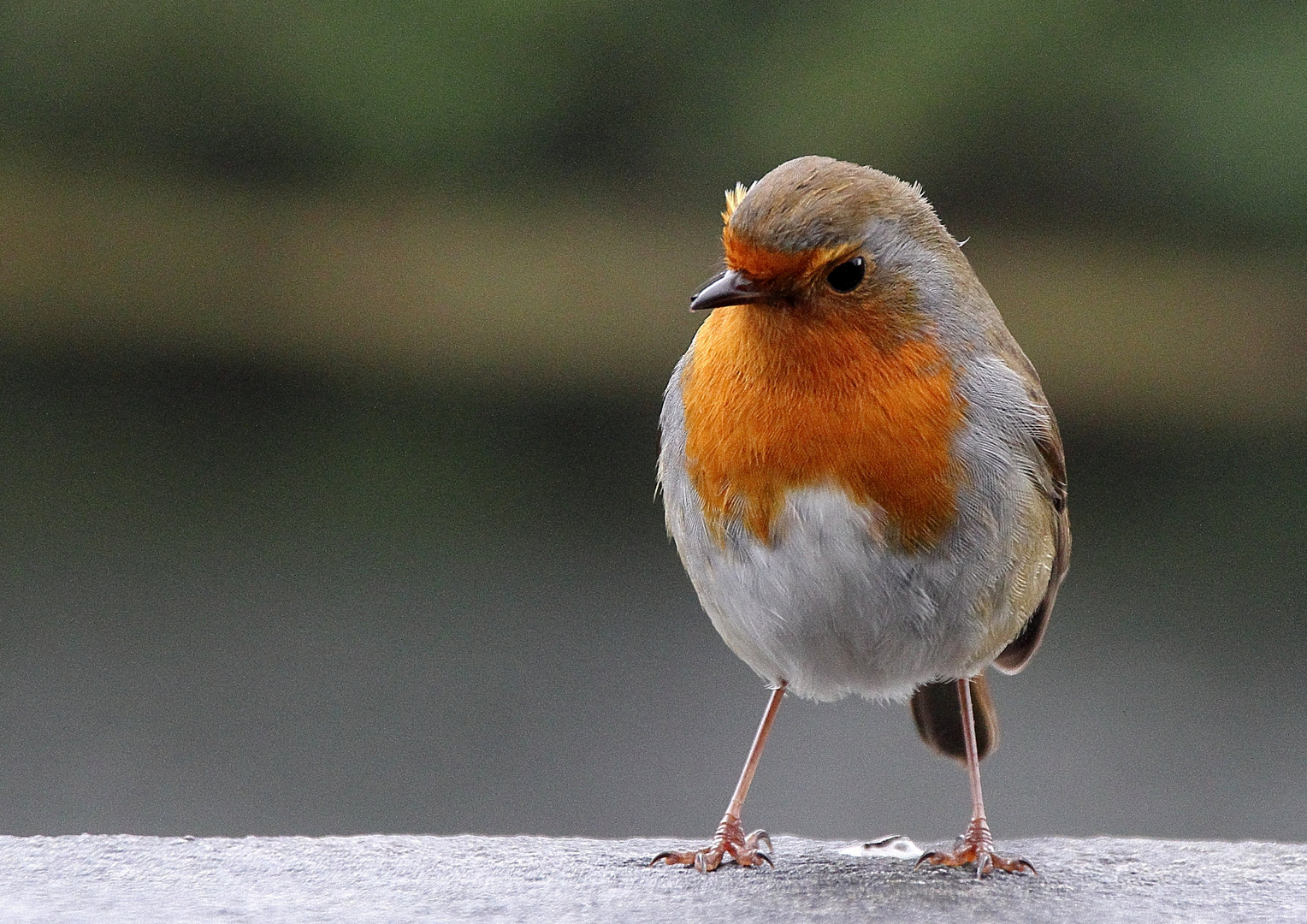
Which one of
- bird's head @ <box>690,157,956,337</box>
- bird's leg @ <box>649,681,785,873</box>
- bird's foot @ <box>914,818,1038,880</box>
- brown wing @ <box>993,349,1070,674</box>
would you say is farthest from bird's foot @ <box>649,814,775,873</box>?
bird's head @ <box>690,157,956,337</box>

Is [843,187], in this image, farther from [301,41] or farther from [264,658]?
[301,41]

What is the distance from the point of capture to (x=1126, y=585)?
23.7 ft

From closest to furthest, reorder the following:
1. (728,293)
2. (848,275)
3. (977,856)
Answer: (728,293)
(848,275)
(977,856)

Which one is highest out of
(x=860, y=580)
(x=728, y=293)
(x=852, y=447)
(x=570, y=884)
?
(x=728, y=293)

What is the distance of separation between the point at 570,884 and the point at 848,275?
0.99 m

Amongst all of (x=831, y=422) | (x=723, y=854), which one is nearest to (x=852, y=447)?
(x=831, y=422)

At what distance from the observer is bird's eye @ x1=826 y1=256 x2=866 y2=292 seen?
231 cm

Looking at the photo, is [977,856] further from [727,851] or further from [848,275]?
[848,275]

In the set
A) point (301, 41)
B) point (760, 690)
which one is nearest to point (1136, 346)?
point (760, 690)

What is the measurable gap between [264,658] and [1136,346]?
4192mm

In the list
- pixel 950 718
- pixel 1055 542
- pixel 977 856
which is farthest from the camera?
pixel 950 718

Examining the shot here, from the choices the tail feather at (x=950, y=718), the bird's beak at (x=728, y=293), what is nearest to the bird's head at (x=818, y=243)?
the bird's beak at (x=728, y=293)

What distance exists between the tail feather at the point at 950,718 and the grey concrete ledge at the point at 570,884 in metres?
0.33

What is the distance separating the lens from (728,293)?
221cm
